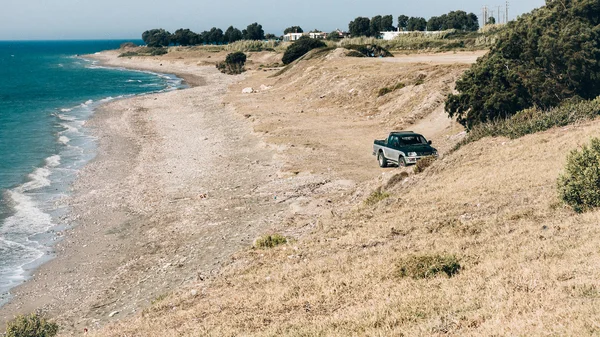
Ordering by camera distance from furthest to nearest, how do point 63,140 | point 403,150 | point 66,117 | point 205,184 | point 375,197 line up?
point 66,117
point 63,140
point 205,184
point 403,150
point 375,197

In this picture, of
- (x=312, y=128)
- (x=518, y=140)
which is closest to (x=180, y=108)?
(x=312, y=128)

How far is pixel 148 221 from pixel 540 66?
2244 centimetres

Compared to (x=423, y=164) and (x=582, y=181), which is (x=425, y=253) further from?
(x=423, y=164)

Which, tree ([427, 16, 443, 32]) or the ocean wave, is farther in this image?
tree ([427, 16, 443, 32])

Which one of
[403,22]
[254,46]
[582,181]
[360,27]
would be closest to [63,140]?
[582,181]

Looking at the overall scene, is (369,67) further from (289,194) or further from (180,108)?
(289,194)

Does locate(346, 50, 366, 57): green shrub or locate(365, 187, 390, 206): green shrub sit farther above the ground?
locate(346, 50, 366, 57): green shrub

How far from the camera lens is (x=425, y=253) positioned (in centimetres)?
1478

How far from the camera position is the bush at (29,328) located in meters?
15.0

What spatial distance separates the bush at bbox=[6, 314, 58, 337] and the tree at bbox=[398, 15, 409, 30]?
183m

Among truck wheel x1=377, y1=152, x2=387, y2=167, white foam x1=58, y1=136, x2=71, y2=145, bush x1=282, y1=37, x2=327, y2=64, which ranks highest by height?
bush x1=282, y1=37, x2=327, y2=64

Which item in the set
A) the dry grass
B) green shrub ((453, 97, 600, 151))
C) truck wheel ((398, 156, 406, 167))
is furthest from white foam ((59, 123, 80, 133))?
the dry grass

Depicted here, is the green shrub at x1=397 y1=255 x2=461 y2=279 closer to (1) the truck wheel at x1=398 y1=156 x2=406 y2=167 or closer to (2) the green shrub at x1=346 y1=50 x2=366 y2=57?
(1) the truck wheel at x1=398 y1=156 x2=406 y2=167

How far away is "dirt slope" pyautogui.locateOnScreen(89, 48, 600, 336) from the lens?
10.5m
